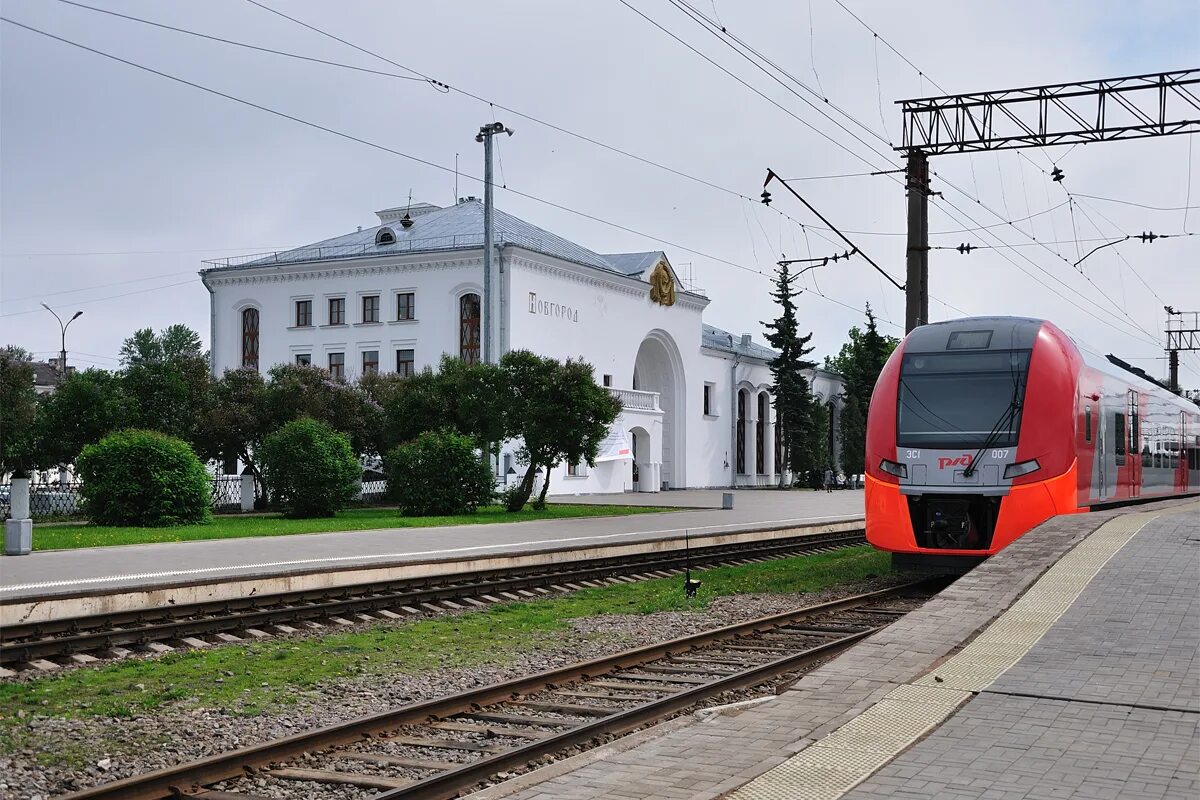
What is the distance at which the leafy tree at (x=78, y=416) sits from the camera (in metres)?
35.2

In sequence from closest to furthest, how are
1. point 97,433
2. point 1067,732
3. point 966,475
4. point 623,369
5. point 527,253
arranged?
point 1067,732 < point 966,475 < point 97,433 < point 527,253 < point 623,369

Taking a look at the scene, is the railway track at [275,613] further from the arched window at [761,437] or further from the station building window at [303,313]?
the arched window at [761,437]

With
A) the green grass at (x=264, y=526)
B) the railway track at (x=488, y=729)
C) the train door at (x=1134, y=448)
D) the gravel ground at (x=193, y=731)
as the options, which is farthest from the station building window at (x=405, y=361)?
the railway track at (x=488, y=729)

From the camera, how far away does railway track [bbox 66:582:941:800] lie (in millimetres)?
6828

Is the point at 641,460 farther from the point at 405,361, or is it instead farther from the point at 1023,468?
the point at 1023,468

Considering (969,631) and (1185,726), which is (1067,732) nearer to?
(1185,726)

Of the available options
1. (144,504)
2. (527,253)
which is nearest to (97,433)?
(144,504)

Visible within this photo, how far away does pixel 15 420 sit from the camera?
3206 cm

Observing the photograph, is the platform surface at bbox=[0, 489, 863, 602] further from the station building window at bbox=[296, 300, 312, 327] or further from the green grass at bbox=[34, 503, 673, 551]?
the station building window at bbox=[296, 300, 312, 327]

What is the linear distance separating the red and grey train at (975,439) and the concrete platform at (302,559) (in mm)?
6922

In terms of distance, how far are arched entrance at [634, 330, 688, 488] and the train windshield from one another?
47933 mm

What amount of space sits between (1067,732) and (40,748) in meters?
6.29

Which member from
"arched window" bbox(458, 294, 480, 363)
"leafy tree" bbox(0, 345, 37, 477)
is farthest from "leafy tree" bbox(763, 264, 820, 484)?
"leafy tree" bbox(0, 345, 37, 477)

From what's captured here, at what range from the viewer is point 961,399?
16.2 meters
